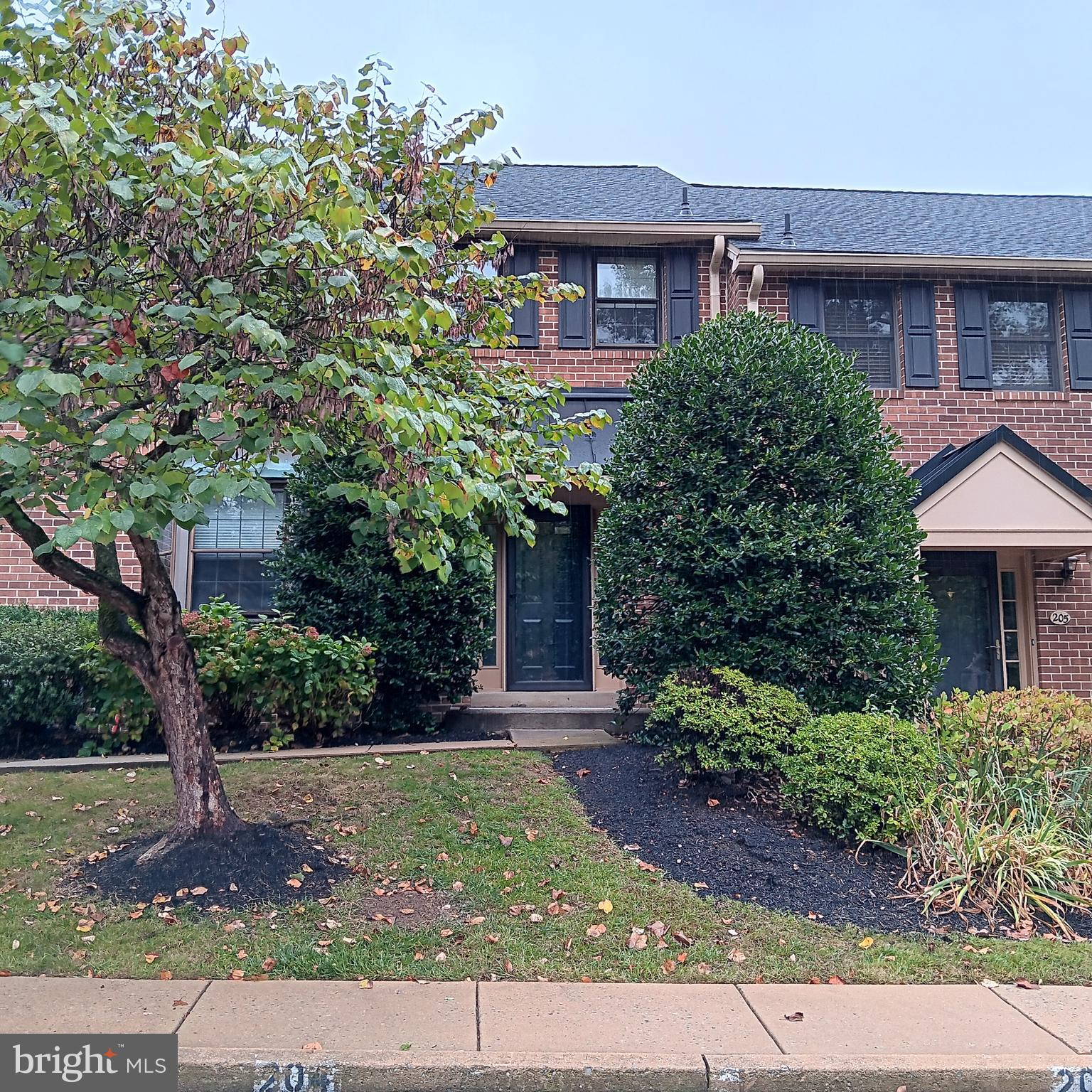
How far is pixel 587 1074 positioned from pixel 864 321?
32.3 feet

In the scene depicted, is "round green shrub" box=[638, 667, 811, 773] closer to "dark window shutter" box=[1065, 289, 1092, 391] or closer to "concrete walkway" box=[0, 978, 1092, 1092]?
"concrete walkway" box=[0, 978, 1092, 1092]

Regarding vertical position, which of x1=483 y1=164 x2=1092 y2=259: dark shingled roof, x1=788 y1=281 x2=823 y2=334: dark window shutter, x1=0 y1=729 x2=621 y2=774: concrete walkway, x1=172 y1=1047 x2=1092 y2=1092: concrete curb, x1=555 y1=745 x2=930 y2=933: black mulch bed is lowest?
x1=172 y1=1047 x2=1092 y2=1092: concrete curb

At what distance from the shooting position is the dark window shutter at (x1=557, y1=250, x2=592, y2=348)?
1070cm

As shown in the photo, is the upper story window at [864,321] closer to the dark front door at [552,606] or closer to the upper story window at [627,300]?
the upper story window at [627,300]

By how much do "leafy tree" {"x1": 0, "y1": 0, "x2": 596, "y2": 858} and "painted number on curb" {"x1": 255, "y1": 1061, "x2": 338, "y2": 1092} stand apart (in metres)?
2.08

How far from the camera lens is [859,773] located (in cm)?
537

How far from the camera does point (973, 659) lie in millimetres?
10859

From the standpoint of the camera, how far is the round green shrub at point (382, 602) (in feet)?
26.8

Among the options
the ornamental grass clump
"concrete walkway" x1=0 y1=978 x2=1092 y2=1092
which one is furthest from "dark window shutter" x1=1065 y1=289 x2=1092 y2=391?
"concrete walkway" x1=0 y1=978 x2=1092 y2=1092

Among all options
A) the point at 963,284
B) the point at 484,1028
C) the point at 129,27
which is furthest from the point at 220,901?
the point at 963,284

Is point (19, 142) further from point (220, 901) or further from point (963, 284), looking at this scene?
point (963, 284)

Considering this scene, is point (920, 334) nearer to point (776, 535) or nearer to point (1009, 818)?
point (776, 535)

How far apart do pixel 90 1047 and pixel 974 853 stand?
180 inches

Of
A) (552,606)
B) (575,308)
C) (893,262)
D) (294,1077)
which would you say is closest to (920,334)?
(893,262)
